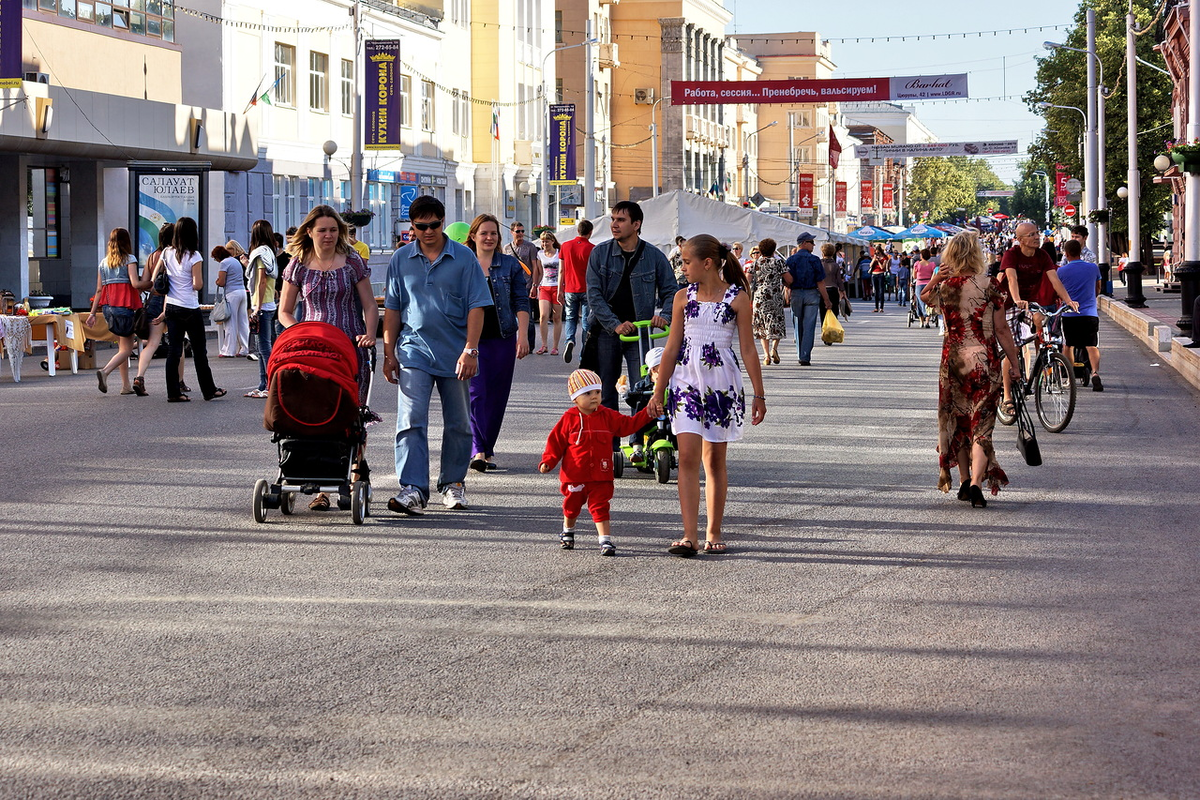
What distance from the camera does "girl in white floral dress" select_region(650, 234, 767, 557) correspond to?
8.21 m

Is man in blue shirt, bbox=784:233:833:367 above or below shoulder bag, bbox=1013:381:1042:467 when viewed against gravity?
above

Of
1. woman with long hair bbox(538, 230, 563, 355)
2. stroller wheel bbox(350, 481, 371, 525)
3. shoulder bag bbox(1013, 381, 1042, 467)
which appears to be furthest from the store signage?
stroller wheel bbox(350, 481, 371, 525)

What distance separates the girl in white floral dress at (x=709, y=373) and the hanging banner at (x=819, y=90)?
1485 inches

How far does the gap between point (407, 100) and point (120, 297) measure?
109 ft

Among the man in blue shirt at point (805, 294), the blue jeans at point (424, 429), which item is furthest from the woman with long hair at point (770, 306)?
the blue jeans at point (424, 429)

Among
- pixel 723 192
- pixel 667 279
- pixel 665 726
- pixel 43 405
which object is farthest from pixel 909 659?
pixel 723 192

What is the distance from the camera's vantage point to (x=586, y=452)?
27.0 ft

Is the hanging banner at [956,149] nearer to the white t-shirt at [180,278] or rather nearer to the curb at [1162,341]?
the curb at [1162,341]

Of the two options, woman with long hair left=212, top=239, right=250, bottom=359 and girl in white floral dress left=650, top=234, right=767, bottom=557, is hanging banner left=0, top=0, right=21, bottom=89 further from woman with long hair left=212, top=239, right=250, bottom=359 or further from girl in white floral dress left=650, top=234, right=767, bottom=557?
girl in white floral dress left=650, top=234, right=767, bottom=557

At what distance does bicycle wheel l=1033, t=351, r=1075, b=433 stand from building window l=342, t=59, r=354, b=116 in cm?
3361

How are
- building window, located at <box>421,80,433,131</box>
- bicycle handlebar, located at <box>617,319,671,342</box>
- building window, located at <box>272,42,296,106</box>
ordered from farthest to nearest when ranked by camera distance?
1. building window, located at <box>421,80,433,131</box>
2. building window, located at <box>272,42,296,106</box>
3. bicycle handlebar, located at <box>617,319,671,342</box>

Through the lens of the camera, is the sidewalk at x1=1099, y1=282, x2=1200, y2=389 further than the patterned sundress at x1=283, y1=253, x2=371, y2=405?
Yes

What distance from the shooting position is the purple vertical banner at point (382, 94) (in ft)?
128

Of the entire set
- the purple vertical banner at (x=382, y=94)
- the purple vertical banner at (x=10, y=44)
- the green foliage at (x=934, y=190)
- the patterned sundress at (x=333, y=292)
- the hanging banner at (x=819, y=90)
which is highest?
the green foliage at (x=934, y=190)
